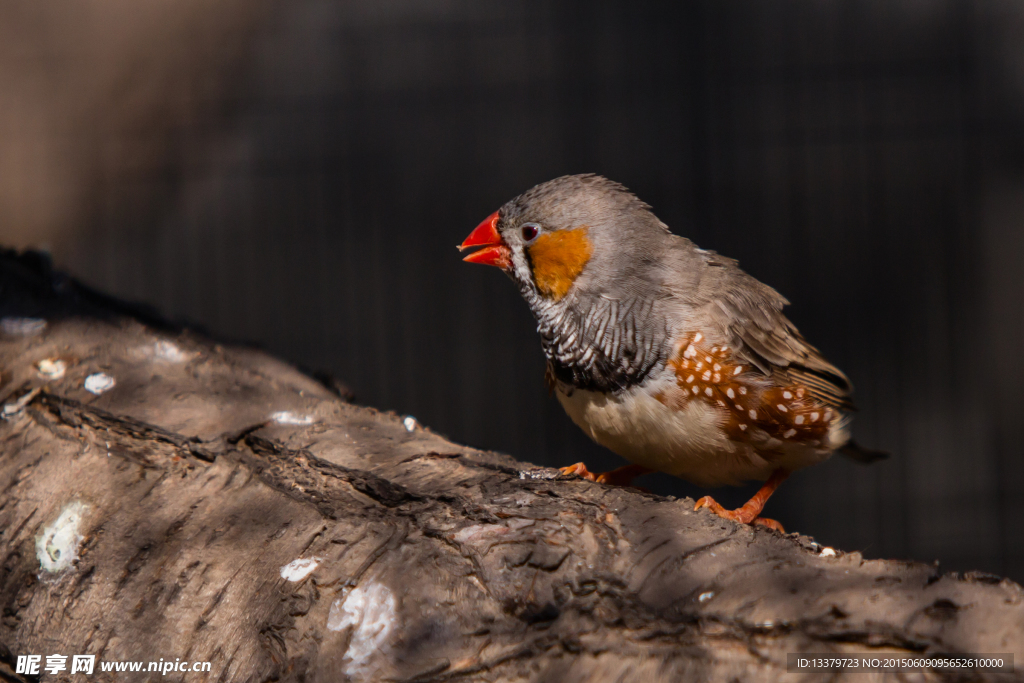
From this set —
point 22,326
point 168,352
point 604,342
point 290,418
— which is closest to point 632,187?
point 604,342

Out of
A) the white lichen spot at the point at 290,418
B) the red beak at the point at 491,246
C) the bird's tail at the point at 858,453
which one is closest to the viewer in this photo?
the white lichen spot at the point at 290,418

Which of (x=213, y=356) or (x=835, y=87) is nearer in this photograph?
(x=213, y=356)

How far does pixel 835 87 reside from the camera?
18.8 ft

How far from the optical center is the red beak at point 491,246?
2.65 m

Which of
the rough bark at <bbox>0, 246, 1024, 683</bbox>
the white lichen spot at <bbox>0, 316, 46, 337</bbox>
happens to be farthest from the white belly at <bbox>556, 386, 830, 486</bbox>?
the white lichen spot at <bbox>0, 316, 46, 337</bbox>

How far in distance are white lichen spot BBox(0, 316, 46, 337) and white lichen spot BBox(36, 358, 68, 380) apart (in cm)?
18

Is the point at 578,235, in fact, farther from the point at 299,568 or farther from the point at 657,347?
the point at 299,568

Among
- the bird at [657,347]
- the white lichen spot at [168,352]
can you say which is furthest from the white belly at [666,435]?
the white lichen spot at [168,352]

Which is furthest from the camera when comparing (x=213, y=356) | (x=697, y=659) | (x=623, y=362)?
(x=213, y=356)

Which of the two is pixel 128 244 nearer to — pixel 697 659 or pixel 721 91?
pixel 721 91

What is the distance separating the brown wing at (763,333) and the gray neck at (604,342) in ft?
0.81


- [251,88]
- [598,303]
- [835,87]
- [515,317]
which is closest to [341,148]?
[251,88]

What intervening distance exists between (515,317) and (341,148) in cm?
208

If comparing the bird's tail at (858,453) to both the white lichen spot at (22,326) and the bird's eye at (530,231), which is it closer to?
the bird's eye at (530,231)
